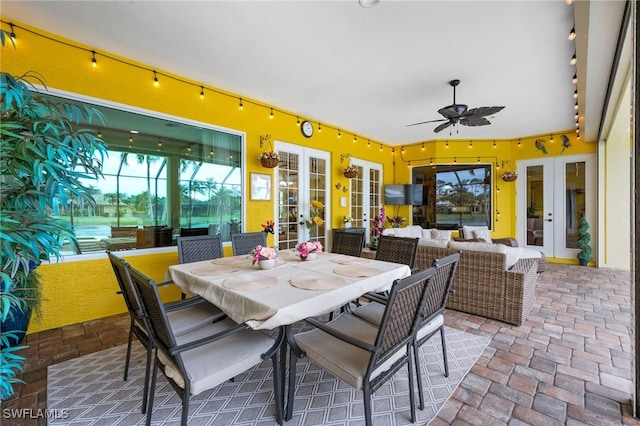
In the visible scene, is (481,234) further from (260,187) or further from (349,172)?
(260,187)

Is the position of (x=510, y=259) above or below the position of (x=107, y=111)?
below

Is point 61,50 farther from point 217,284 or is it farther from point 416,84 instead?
point 416,84

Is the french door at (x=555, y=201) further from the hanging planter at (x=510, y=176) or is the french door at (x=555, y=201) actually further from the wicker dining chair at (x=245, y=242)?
the wicker dining chair at (x=245, y=242)

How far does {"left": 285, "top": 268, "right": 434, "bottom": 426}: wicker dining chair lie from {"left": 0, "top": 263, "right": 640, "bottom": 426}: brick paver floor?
0.60m

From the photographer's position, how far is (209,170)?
4184 millimetres

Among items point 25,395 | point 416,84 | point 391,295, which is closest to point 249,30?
point 416,84

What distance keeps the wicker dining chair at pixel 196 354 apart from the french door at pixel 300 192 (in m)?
→ 3.31

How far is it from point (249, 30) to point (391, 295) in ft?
9.13

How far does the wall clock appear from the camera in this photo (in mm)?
5352

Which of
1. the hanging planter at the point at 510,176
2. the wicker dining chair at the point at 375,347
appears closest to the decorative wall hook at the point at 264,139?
the wicker dining chair at the point at 375,347

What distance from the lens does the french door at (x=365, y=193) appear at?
6746mm

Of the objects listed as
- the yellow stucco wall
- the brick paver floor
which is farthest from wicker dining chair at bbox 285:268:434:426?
the yellow stucco wall

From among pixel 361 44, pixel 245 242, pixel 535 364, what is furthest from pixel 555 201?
pixel 245 242

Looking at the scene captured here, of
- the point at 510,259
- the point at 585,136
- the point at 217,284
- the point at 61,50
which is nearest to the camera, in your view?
the point at 217,284
